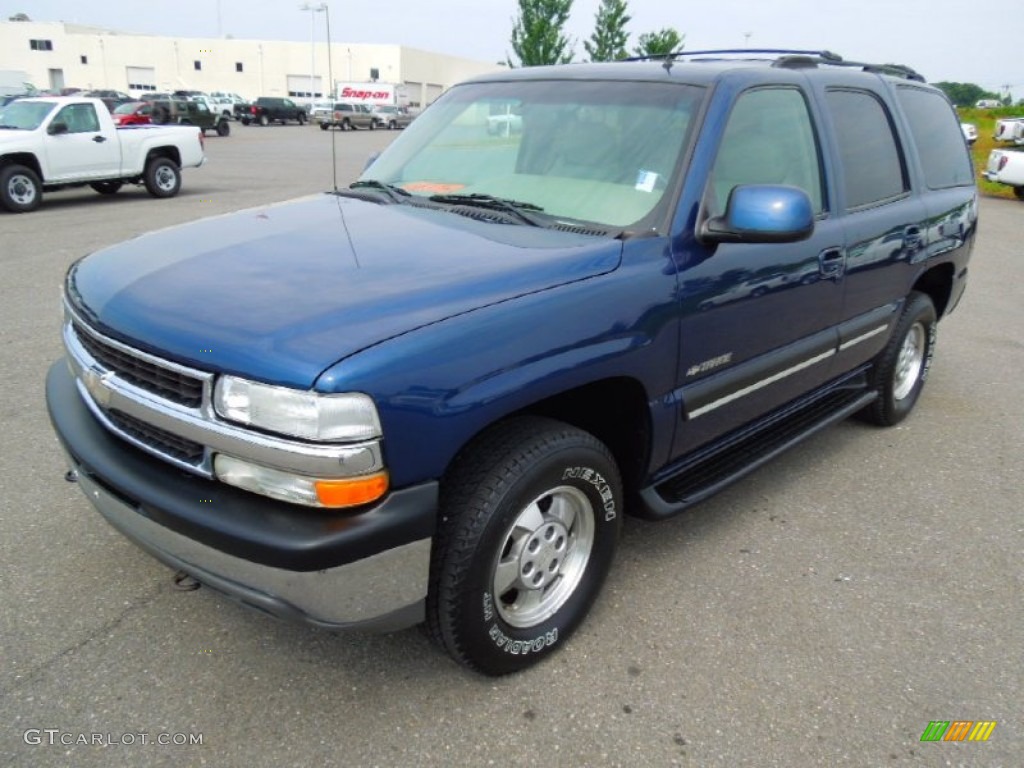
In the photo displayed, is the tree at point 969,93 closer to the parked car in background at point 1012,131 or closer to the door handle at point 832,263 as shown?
the parked car in background at point 1012,131

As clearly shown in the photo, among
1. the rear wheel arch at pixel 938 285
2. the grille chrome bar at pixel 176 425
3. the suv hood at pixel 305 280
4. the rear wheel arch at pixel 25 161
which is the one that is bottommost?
the rear wheel arch at pixel 25 161

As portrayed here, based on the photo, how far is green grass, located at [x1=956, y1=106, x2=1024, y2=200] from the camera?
1997cm

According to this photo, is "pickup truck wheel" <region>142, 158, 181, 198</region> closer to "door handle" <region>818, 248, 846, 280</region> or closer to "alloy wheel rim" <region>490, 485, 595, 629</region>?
"door handle" <region>818, 248, 846, 280</region>

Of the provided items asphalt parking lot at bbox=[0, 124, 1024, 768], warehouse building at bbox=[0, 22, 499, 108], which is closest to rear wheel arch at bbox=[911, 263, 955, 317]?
asphalt parking lot at bbox=[0, 124, 1024, 768]

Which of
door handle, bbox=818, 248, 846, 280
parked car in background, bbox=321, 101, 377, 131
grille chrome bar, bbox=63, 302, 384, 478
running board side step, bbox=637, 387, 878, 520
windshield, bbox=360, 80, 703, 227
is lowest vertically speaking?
parked car in background, bbox=321, 101, 377, 131

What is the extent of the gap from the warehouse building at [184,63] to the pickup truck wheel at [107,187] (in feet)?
207

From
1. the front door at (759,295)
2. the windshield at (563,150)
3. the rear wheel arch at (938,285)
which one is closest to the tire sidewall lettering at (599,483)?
the front door at (759,295)

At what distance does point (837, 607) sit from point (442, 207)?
2.12 meters

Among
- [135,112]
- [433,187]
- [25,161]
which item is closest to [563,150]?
[433,187]

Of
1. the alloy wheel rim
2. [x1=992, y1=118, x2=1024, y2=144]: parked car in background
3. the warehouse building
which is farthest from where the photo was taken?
the warehouse building

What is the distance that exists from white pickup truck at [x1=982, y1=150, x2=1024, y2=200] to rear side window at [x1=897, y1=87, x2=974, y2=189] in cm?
1485

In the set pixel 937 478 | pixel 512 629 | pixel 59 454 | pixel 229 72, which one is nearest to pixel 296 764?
pixel 512 629

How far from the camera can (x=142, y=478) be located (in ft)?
7.27

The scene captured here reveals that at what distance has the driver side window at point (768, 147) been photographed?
3025 mm
